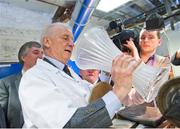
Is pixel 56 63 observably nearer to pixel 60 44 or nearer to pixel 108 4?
pixel 60 44

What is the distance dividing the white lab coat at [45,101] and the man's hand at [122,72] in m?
0.23

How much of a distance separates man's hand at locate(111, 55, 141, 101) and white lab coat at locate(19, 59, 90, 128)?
231 mm

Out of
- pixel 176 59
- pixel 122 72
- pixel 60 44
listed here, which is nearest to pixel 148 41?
pixel 60 44

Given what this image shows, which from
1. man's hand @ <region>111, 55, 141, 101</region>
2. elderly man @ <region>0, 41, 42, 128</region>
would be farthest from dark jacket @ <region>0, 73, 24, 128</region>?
man's hand @ <region>111, 55, 141, 101</region>

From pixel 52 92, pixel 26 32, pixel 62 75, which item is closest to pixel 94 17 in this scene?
pixel 26 32

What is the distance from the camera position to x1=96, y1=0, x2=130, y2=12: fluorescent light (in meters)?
3.31

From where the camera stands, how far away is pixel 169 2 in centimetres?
316

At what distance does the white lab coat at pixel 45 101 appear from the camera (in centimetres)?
117

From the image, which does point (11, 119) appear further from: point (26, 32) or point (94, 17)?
point (94, 17)

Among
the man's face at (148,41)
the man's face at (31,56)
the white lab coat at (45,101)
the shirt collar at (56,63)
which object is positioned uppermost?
the man's face at (148,41)

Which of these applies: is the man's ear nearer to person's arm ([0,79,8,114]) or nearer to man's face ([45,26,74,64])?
man's face ([45,26,74,64])

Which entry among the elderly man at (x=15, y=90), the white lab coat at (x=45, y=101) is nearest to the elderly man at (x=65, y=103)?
the white lab coat at (x=45, y=101)

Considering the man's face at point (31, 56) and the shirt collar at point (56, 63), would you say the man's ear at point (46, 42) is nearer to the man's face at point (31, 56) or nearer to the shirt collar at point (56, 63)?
the shirt collar at point (56, 63)

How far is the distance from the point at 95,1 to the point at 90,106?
1897mm
